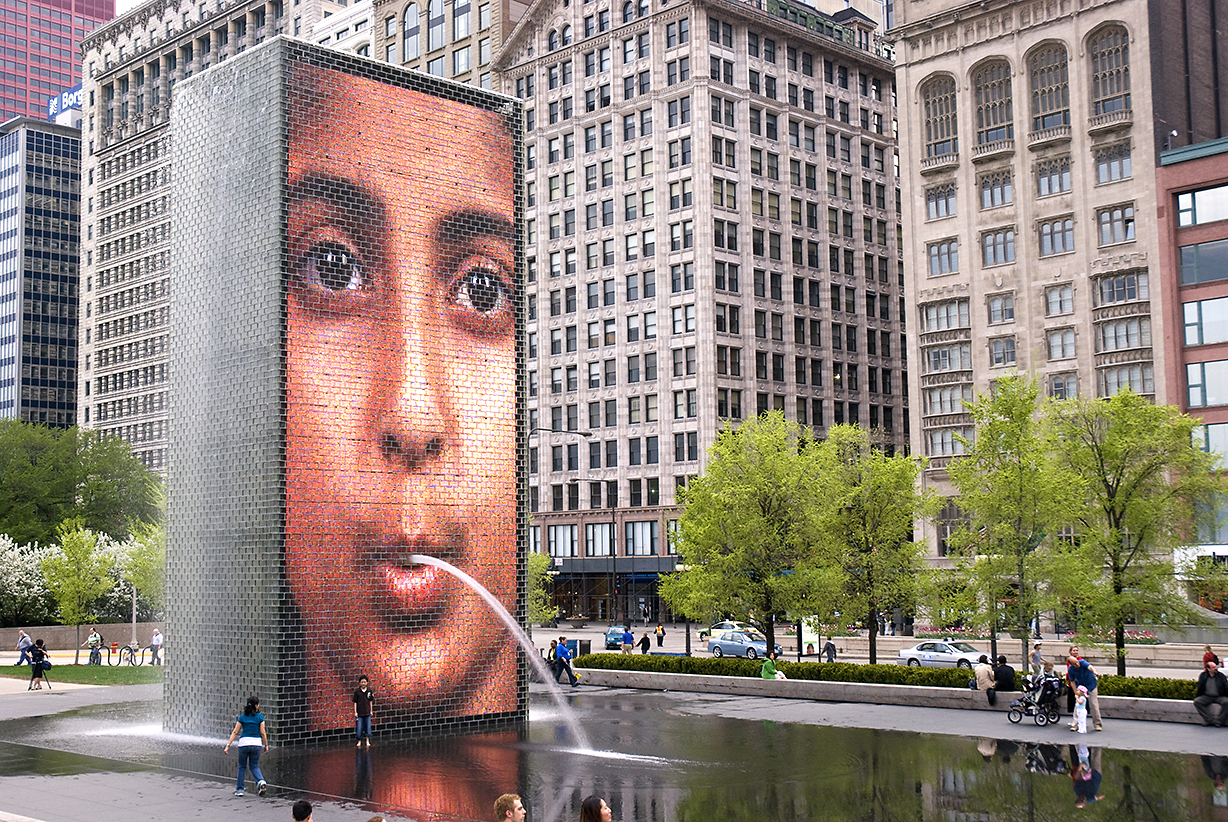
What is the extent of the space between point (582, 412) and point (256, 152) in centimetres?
7426

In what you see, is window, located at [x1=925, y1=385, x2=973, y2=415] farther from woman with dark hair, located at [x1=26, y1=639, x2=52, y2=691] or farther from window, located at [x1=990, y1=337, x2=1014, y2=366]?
woman with dark hair, located at [x1=26, y1=639, x2=52, y2=691]

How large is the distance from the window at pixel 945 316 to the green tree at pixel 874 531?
136ft

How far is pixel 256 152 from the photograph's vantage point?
28.2 meters

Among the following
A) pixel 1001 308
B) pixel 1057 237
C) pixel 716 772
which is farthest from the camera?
pixel 1001 308

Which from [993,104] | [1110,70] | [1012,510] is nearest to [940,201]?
[993,104]

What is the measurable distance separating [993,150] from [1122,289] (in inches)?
496

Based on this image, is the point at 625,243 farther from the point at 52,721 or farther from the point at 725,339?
the point at 52,721

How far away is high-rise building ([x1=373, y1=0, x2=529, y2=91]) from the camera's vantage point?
11056cm

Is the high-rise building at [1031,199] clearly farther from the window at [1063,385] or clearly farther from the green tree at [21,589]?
the green tree at [21,589]

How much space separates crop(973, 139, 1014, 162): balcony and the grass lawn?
190ft

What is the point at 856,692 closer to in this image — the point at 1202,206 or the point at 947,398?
the point at 1202,206

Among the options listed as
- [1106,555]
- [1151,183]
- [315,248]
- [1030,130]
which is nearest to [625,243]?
[1030,130]

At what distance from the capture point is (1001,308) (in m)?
80.6

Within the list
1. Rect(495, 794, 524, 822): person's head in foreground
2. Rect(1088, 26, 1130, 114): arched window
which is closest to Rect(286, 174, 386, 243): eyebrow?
Rect(495, 794, 524, 822): person's head in foreground
